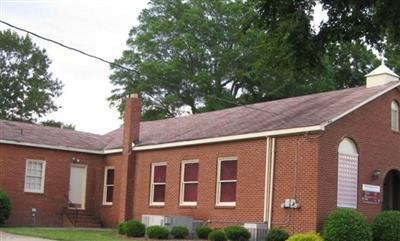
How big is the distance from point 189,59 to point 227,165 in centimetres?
3041

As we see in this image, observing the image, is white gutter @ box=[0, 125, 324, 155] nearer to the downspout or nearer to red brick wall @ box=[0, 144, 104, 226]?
red brick wall @ box=[0, 144, 104, 226]

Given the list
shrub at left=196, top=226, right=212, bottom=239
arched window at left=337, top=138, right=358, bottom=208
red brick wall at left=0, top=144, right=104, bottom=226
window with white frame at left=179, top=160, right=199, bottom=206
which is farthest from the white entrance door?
arched window at left=337, top=138, right=358, bottom=208

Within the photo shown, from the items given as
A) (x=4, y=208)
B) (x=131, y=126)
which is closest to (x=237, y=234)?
(x=131, y=126)

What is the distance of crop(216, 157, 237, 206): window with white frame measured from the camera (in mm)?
25891

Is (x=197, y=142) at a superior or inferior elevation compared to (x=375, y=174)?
superior

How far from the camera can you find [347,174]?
76.9 ft

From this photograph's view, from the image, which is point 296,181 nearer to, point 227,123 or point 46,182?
point 227,123

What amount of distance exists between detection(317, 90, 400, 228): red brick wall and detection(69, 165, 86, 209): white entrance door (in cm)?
1532

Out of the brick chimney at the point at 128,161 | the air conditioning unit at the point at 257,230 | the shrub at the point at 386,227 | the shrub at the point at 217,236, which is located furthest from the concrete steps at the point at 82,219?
the shrub at the point at 386,227

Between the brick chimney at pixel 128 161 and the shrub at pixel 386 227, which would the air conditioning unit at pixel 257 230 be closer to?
the shrub at pixel 386 227

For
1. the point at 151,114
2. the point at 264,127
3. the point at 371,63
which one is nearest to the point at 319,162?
the point at 264,127

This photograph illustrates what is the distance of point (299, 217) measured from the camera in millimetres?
22703

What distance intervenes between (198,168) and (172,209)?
2358mm

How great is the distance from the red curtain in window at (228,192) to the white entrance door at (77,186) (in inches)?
405
